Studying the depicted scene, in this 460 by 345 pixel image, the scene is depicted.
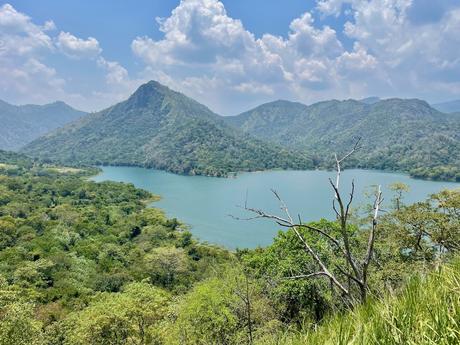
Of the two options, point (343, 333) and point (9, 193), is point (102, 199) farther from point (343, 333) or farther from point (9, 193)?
point (343, 333)

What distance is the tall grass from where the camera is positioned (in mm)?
1938

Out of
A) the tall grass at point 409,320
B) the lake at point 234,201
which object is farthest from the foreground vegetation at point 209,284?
the lake at point 234,201

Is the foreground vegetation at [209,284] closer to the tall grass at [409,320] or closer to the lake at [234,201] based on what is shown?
the tall grass at [409,320]

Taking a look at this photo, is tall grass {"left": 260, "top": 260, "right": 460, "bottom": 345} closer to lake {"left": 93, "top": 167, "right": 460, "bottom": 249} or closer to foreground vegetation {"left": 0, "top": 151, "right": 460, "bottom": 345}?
foreground vegetation {"left": 0, "top": 151, "right": 460, "bottom": 345}

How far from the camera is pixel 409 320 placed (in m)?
2.05

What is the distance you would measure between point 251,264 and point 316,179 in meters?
95.0

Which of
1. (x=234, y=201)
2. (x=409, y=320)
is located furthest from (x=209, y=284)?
(x=234, y=201)

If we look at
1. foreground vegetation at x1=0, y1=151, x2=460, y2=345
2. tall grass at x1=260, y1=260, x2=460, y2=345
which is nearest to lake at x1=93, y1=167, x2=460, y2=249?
foreground vegetation at x1=0, y1=151, x2=460, y2=345

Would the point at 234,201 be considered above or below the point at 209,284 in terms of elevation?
below

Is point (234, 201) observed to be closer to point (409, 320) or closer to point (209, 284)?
point (209, 284)

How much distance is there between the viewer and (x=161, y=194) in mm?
89188

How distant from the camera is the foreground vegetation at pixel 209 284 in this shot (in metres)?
2.20

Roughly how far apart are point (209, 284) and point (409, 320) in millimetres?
16246

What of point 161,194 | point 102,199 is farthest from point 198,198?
point 102,199
